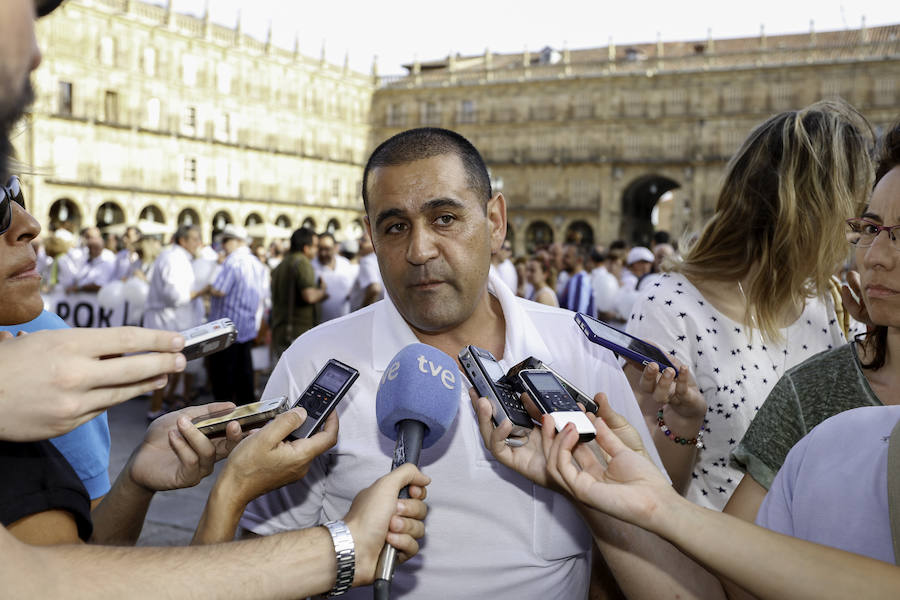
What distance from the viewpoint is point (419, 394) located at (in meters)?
1.56

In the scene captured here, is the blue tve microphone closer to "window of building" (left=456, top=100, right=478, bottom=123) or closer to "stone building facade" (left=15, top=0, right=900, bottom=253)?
"stone building facade" (left=15, top=0, right=900, bottom=253)

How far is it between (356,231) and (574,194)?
42.9 ft

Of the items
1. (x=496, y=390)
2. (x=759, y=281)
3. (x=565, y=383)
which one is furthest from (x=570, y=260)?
(x=496, y=390)

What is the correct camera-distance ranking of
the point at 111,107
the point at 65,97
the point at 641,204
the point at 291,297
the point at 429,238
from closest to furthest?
the point at 429,238, the point at 291,297, the point at 65,97, the point at 111,107, the point at 641,204

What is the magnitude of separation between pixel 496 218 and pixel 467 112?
41005mm

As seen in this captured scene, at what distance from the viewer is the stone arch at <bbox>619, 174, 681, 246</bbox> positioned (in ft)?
129

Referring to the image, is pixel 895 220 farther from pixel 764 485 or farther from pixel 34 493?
pixel 34 493

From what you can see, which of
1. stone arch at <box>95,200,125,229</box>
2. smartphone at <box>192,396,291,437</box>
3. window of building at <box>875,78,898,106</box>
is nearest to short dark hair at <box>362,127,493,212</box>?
smartphone at <box>192,396,291,437</box>

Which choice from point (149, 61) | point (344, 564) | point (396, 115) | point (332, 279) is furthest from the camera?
point (396, 115)

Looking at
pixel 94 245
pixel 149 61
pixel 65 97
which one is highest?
pixel 149 61

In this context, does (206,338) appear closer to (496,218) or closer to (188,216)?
(496,218)

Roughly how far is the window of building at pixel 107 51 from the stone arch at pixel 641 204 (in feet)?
83.3

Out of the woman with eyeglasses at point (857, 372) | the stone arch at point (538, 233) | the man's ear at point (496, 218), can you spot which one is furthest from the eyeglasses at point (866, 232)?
the stone arch at point (538, 233)

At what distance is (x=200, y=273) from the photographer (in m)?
8.87
